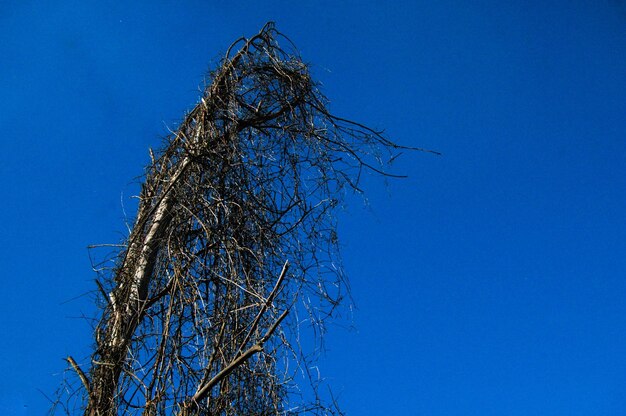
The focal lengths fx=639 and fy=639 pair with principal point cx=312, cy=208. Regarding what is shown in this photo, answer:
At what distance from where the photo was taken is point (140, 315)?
158 centimetres

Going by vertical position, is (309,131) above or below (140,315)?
above

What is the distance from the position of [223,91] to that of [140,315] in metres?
0.71

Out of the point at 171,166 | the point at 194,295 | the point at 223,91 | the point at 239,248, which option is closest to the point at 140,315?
the point at 194,295

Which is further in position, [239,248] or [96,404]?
[239,248]

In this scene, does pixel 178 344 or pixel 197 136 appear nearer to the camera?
pixel 178 344

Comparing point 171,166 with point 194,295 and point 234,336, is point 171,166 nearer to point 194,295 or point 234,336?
point 194,295

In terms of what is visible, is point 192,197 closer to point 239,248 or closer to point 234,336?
point 239,248

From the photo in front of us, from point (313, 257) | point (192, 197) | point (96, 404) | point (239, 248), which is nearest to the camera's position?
point (96, 404)

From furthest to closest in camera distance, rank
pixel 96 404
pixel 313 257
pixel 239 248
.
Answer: pixel 313 257 < pixel 239 248 < pixel 96 404

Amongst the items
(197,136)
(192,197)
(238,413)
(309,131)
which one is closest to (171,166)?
(197,136)

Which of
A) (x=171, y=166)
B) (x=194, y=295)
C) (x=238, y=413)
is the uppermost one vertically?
(x=171, y=166)

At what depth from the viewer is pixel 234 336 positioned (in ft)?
4.70

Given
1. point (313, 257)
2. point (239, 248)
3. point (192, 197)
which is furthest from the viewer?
point (313, 257)

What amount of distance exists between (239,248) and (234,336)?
8.4 inches
